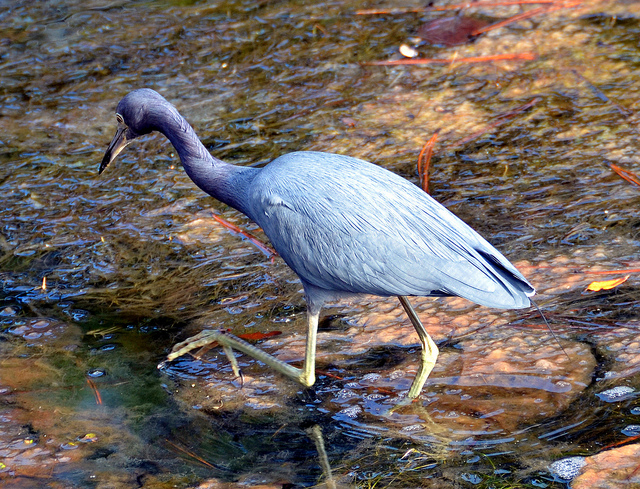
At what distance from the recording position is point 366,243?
3.39 meters

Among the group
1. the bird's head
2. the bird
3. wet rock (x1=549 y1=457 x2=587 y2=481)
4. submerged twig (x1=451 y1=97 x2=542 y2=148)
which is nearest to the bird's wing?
the bird

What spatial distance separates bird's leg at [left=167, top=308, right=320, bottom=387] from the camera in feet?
11.6

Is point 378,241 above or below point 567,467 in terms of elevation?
above

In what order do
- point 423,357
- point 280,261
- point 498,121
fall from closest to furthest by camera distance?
point 423,357, point 280,261, point 498,121

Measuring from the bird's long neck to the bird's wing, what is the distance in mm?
383

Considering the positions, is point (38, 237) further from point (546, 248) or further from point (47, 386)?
point (546, 248)

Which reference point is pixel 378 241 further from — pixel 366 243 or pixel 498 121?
pixel 498 121

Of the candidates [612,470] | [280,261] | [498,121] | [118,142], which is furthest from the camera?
[498,121]

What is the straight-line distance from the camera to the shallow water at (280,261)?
3250mm

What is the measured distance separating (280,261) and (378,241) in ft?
4.24

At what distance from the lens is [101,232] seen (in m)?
4.86

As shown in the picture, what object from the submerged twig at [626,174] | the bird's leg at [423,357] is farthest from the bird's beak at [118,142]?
the submerged twig at [626,174]

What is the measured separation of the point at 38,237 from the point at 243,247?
133 centimetres

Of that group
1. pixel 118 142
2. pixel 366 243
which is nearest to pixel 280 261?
pixel 118 142
